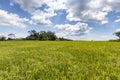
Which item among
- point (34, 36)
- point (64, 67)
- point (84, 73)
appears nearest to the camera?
point (84, 73)

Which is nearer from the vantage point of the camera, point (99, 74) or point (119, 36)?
point (99, 74)

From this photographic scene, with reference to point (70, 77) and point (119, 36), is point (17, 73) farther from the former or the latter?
point (119, 36)

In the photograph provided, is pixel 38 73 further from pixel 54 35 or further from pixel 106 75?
pixel 54 35

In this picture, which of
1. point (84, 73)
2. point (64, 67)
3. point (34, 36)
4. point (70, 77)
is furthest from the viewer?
point (34, 36)

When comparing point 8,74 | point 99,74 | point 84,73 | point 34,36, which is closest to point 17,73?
point 8,74

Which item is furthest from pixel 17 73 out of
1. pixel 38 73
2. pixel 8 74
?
pixel 38 73

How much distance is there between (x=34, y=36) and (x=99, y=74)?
478 ft

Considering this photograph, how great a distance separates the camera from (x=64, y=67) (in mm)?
6852

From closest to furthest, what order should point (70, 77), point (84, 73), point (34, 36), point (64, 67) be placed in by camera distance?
point (70, 77), point (84, 73), point (64, 67), point (34, 36)

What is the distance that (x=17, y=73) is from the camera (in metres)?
6.07

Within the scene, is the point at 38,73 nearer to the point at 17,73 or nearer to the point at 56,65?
the point at 17,73

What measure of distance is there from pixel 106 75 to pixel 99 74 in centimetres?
22

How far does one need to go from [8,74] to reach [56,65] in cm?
199

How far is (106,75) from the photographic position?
565cm
